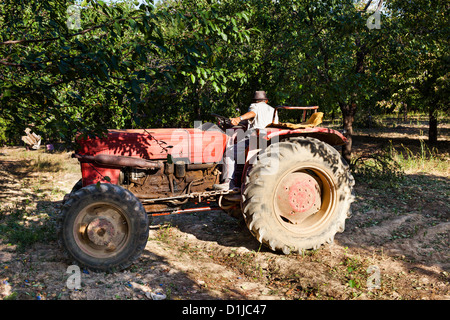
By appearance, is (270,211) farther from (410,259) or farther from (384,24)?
(384,24)

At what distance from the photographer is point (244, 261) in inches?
175

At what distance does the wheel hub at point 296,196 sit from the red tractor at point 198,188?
0.01 m

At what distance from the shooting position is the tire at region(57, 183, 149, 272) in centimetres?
396

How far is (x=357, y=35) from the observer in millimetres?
7402

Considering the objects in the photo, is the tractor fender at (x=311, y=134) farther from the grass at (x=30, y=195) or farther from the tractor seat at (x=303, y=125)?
the grass at (x=30, y=195)

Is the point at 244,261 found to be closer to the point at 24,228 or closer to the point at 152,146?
the point at 152,146

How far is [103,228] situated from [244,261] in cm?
168

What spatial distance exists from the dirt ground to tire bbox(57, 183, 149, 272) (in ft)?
0.49

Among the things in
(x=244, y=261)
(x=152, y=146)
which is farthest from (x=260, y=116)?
Answer: (x=244, y=261)

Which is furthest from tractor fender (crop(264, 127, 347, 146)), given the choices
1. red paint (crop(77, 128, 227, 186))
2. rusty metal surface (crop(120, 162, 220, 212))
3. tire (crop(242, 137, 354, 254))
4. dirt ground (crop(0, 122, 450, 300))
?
dirt ground (crop(0, 122, 450, 300))

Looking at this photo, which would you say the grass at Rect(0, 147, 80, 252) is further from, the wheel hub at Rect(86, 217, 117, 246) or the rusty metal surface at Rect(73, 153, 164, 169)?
the rusty metal surface at Rect(73, 153, 164, 169)

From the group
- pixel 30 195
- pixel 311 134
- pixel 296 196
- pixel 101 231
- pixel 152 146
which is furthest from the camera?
pixel 30 195

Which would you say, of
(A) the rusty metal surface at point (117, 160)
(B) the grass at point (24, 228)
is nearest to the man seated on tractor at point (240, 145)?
(A) the rusty metal surface at point (117, 160)

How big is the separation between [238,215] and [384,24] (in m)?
5.01
